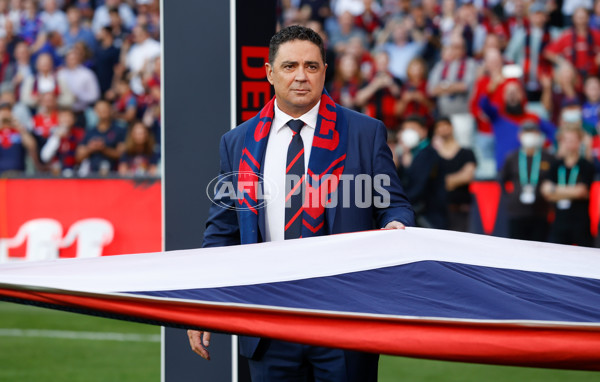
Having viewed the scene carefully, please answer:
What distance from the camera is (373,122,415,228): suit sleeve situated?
3.52 m

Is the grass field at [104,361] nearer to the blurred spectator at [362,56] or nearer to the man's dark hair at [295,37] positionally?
the man's dark hair at [295,37]

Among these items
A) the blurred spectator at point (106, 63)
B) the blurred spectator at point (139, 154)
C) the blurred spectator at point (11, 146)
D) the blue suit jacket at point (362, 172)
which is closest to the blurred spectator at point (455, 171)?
the blurred spectator at point (139, 154)

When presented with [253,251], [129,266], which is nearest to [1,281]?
[129,266]

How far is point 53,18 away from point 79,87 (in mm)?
2411

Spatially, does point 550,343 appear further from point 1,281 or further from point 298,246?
point 1,281

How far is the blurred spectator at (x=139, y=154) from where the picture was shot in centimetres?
1195

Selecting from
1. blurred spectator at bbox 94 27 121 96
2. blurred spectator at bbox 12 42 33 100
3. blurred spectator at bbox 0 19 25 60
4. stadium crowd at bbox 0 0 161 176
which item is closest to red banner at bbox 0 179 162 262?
stadium crowd at bbox 0 0 161 176

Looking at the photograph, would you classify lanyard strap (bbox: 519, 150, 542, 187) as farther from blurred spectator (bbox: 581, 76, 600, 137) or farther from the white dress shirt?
the white dress shirt

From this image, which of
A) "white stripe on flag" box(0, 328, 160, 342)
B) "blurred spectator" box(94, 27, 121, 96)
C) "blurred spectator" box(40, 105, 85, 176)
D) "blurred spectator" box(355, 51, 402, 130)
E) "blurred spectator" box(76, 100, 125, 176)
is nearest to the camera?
"white stripe on flag" box(0, 328, 160, 342)

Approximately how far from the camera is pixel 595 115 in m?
10.8

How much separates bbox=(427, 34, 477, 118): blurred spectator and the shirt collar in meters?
8.14

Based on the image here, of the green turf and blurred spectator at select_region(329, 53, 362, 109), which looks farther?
blurred spectator at select_region(329, 53, 362, 109)

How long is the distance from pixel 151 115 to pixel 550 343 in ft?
35.5

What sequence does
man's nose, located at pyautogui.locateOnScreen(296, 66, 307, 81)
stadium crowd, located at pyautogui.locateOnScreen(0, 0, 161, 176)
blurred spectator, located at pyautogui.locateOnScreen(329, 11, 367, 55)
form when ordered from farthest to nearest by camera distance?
blurred spectator, located at pyautogui.locateOnScreen(329, 11, 367, 55) → stadium crowd, located at pyautogui.locateOnScreen(0, 0, 161, 176) → man's nose, located at pyautogui.locateOnScreen(296, 66, 307, 81)
